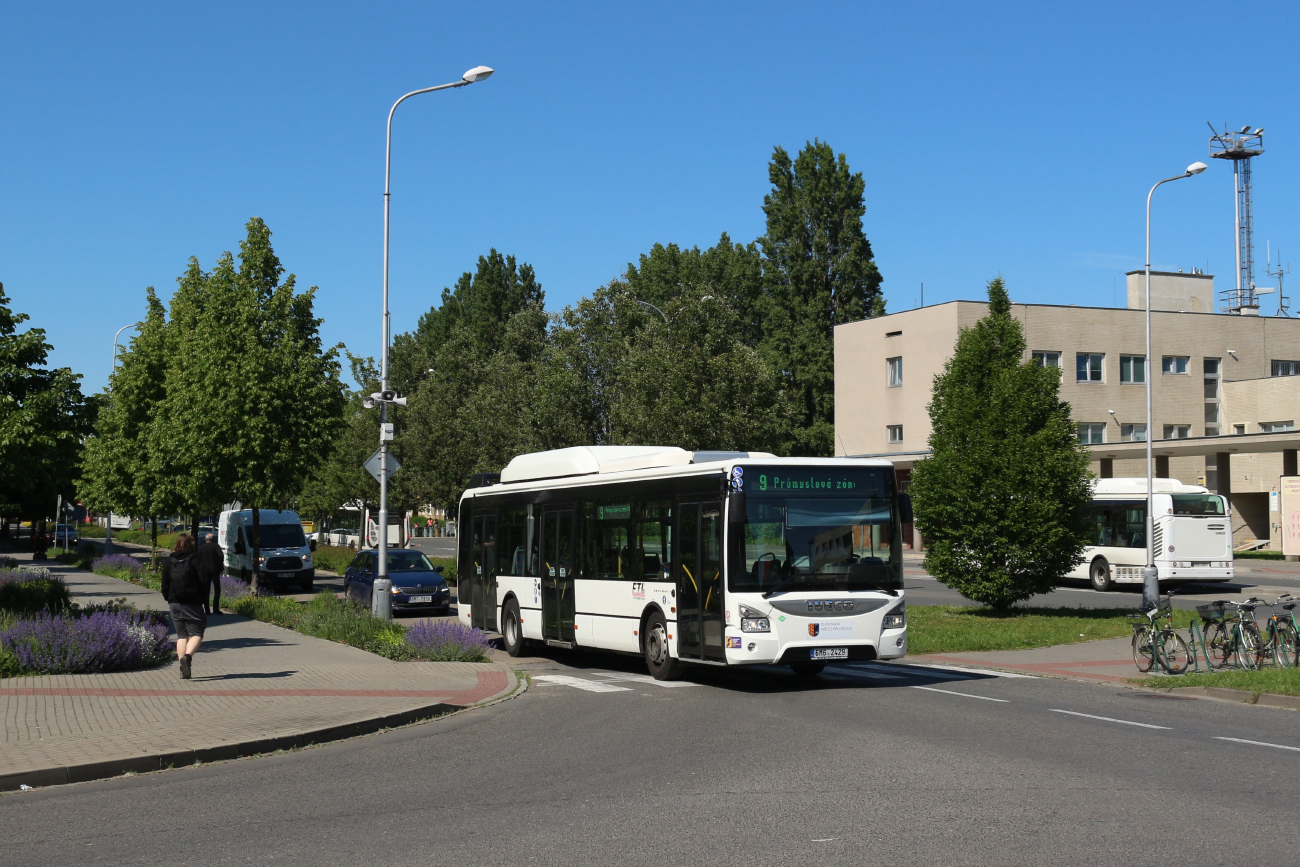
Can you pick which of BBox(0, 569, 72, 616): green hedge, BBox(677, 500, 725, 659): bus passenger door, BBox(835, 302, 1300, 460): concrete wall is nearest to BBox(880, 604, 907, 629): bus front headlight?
BBox(677, 500, 725, 659): bus passenger door

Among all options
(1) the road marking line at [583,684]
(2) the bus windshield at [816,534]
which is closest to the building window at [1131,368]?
(2) the bus windshield at [816,534]

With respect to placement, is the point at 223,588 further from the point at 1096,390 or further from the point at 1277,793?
the point at 1096,390

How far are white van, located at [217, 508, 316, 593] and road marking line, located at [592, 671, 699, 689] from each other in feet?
76.8

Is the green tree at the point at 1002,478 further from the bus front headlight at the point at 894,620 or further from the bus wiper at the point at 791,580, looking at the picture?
the bus wiper at the point at 791,580

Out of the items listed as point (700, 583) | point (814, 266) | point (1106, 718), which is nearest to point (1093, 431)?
point (814, 266)

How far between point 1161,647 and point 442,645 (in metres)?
10.1

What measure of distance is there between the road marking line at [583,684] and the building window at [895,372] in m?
48.7

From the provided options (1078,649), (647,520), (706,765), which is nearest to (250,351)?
(647,520)

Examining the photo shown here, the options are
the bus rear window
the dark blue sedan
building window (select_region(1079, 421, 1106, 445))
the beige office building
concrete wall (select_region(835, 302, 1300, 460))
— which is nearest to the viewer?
the dark blue sedan

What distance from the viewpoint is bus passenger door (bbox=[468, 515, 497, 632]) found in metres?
21.9

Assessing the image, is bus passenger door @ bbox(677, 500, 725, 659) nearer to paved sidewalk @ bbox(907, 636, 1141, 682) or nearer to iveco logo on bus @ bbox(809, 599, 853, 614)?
iveco logo on bus @ bbox(809, 599, 853, 614)

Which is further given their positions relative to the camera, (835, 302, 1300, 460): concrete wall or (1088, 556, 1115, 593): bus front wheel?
(835, 302, 1300, 460): concrete wall

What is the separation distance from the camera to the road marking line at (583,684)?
15859 millimetres

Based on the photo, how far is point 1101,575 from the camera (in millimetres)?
39344
